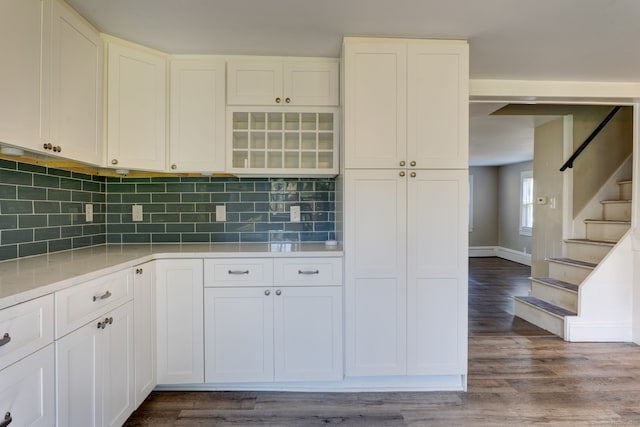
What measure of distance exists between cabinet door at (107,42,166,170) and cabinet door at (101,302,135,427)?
3.06ft

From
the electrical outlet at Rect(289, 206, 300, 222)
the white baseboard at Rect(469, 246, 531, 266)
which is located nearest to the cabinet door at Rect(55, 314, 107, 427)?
the electrical outlet at Rect(289, 206, 300, 222)

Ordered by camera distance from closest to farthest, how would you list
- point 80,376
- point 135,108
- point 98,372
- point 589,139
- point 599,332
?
1. point 80,376
2. point 98,372
3. point 135,108
4. point 599,332
5. point 589,139

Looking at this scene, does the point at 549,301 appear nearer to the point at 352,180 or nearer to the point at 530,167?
the point at 352,180

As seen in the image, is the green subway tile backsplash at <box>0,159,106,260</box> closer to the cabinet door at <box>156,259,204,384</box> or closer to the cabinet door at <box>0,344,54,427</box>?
the cabinet door at <box>156,259,204,384</box>

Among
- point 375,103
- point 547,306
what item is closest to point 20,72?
point 375,103

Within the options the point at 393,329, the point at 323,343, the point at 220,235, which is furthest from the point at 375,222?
the point at 220,235

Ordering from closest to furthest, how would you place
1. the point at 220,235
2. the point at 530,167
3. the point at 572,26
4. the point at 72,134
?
the point at 72,134
the point at 572,26
the point at 220,235
the point at 530,167

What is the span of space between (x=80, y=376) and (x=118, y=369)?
29 cm

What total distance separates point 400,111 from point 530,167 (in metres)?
6.33

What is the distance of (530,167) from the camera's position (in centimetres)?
707

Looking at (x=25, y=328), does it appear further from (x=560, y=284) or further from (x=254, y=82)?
(x=560, y=284)

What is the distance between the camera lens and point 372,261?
2082 mm

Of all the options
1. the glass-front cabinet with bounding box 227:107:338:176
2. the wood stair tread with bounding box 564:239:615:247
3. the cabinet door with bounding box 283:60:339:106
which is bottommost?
the wood stair tread with bounding box 564:239:615:247

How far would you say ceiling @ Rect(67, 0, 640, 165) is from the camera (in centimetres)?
174
